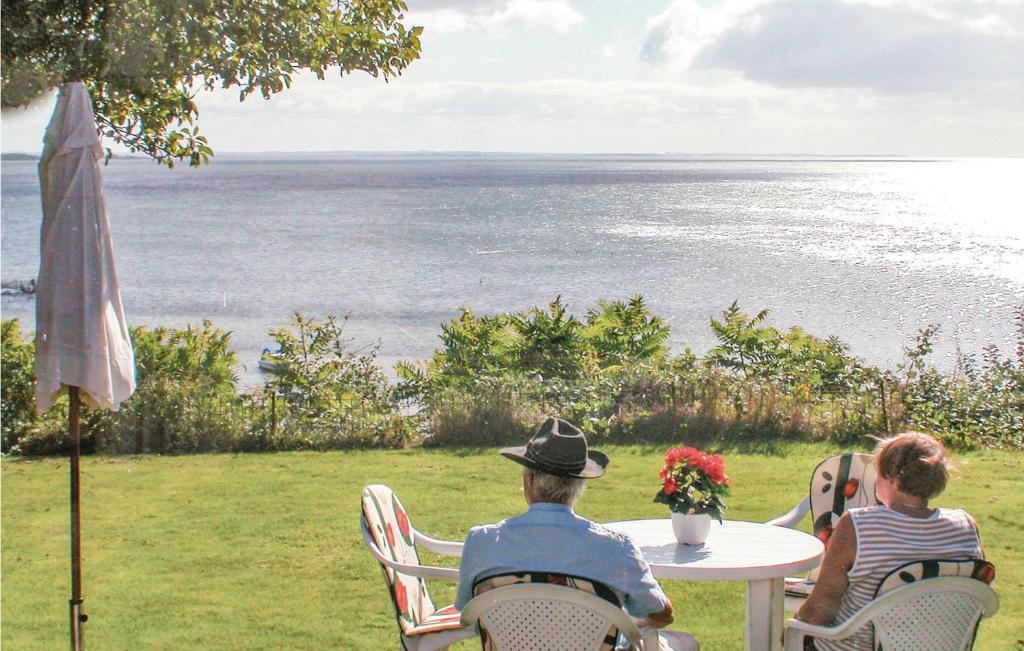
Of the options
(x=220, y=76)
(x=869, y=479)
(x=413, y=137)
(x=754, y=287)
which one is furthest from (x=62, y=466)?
(x=754, y=287)

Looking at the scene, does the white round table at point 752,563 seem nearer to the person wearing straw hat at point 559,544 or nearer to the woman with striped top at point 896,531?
the woman with striped top at point 896,531

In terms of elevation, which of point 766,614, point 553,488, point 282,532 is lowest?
point 282,532

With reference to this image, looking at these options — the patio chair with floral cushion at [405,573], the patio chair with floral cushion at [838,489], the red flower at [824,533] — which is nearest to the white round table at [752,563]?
the red flower at [824,533]

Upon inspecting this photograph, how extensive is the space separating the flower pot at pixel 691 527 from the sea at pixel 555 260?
12720 mm

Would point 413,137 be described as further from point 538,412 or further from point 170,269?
point 170,269

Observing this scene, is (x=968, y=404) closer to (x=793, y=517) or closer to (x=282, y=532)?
(x=793, y=517)

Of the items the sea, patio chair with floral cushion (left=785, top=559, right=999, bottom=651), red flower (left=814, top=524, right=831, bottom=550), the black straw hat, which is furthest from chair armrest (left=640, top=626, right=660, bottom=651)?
the sea

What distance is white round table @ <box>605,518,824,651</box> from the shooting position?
153 inches

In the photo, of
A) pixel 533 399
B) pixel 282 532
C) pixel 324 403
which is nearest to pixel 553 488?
pixel 282 532

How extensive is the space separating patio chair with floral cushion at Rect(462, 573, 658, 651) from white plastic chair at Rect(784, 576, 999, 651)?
0.80 m

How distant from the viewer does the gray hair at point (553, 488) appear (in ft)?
10.9

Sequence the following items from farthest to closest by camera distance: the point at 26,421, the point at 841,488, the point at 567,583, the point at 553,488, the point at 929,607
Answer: the point at 26,421
the point at 841,488
the point at 929,607
the point at 553,488
the point at 567,583

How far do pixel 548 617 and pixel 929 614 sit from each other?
118cm

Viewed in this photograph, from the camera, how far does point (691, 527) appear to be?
4.20 metres
